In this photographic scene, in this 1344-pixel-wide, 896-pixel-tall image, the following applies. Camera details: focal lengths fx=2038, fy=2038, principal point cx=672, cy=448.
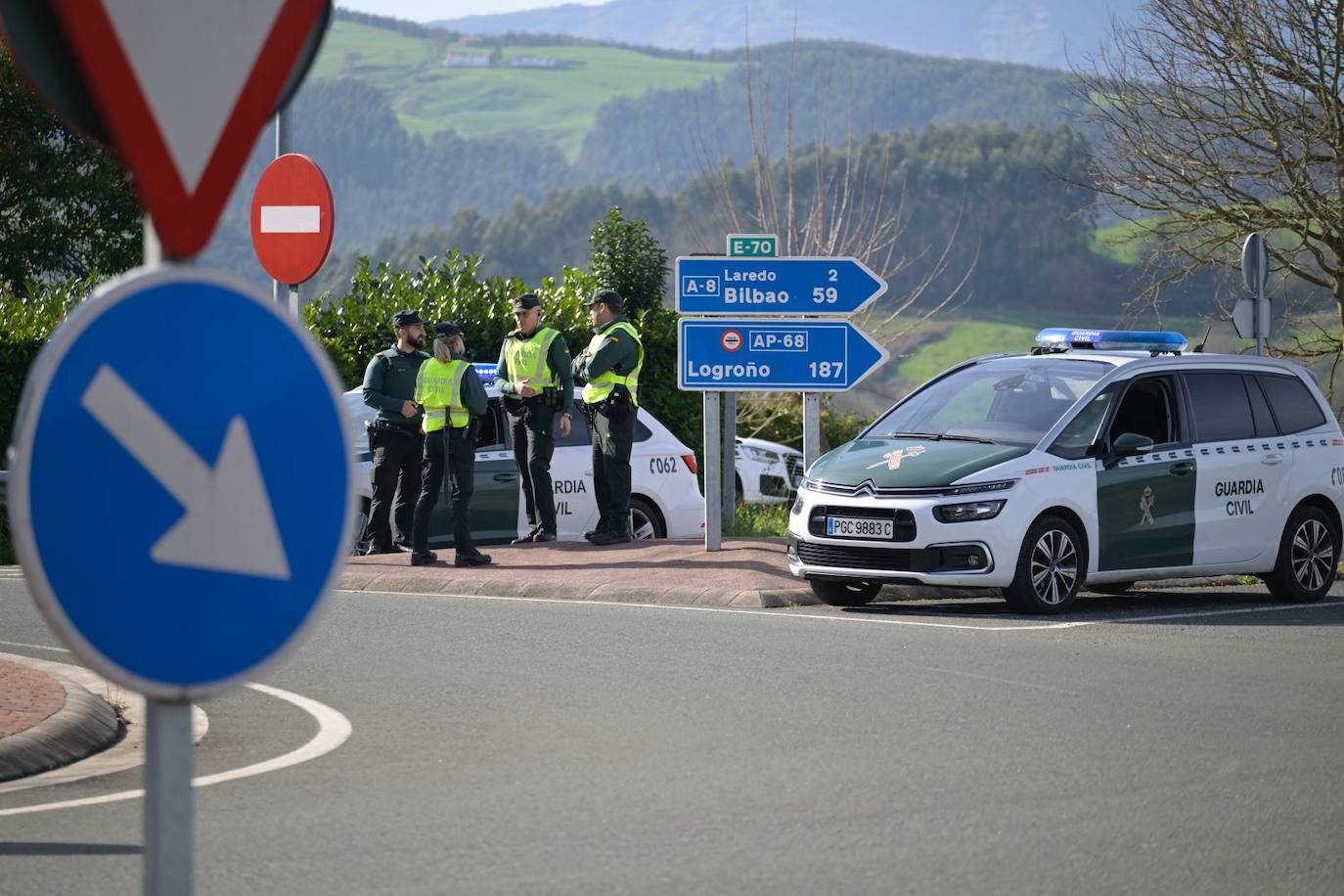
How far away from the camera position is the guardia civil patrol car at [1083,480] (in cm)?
1299

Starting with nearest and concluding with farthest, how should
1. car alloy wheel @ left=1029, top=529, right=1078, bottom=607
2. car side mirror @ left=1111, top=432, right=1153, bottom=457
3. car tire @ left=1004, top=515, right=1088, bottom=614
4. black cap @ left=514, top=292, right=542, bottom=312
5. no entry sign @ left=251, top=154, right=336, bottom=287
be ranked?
car tire @ left=1004, top=515, right=1088, bottom=614 < car alloy wheel @ left=1029, top=529, right=1078, bottom=607 < car side mirror @ left=1111, top=432, right=1153, bottom=457 < no entry sign @ left=251, top=154, right=336, bottom=287 < black cap @ left=514, top=292, right=542, bottom=312

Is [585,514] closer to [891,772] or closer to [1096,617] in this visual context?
[1096,617]

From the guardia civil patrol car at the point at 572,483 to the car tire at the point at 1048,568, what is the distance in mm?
5220

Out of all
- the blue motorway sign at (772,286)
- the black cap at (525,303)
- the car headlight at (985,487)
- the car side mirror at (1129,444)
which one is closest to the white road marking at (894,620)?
the car headlight at (985,487)

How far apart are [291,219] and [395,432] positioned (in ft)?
8.94

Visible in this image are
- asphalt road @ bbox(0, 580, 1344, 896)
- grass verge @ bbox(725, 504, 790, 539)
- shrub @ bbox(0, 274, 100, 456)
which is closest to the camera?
asphalt road @ bbox(0, 580, 1344, 896)

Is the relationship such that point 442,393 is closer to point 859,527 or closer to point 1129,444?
point 859,527

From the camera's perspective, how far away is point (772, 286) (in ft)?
55.0

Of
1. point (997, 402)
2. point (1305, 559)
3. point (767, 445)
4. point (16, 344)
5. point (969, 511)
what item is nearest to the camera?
point (969, 511)

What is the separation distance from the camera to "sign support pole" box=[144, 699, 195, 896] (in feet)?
9.86

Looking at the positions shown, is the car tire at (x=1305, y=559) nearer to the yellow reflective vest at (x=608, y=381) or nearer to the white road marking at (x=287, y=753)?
the yellow reflective vest at (x=608, y=381)

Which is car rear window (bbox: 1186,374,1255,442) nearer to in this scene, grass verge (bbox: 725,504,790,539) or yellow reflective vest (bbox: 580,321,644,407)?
yellow reflective vest (bbox: 580,321,644,407)

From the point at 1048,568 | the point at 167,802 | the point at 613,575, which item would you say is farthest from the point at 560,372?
the point at 167,802

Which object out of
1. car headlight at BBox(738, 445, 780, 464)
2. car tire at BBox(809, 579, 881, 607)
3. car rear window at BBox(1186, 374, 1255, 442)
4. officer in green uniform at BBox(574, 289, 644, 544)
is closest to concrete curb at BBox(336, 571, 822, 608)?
car tire at BBox(809, 579, 881, 607)
